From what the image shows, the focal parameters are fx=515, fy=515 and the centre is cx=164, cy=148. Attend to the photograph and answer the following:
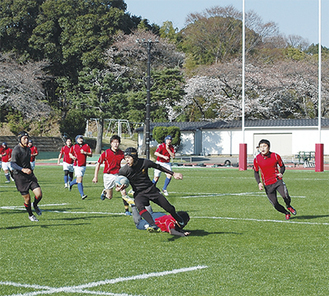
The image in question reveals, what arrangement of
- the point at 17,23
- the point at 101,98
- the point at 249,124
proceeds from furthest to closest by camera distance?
the point at 17,23 → the point at 101,98 → the point at 249,124

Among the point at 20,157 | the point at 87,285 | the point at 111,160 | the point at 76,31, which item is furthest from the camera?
the point at 76,31

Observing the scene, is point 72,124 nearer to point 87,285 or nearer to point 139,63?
point 139,63

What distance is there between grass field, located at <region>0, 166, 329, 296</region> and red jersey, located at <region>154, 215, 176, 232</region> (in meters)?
0.16

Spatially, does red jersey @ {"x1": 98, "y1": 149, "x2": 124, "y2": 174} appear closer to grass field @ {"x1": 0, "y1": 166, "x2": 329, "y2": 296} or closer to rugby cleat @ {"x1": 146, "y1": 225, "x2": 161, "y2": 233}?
grass field @ {"x1": 0, "y1": 166, "x2": 329, "y2": 296}

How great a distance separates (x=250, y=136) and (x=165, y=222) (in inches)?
1873

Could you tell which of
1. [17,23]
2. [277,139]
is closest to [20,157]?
[277,139]

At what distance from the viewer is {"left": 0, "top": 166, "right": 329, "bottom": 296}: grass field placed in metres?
6.19

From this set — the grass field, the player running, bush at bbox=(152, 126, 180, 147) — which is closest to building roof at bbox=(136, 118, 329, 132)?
bush at bbox=(152, 126, 180, 147)

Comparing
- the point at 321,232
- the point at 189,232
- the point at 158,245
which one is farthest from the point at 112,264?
the point at 321,232

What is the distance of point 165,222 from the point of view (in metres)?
9.59

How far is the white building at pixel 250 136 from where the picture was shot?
5444 centimetres

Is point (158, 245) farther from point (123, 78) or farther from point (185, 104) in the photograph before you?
point (185, 104)

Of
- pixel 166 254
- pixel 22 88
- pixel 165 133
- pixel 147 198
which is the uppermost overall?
pixel 22 88

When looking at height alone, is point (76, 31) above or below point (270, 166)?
above
